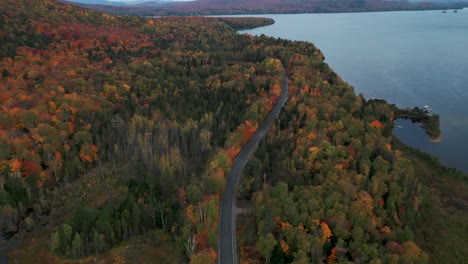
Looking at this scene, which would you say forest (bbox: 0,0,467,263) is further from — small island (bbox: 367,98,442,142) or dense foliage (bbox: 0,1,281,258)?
small island (bbox: 367,98,442,142)

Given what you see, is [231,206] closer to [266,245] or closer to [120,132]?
[266,245]

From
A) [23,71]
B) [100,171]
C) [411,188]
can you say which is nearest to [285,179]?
[411,188]

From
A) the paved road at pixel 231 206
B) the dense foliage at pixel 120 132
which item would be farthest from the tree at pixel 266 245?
the dense foliage at pixel 120 132

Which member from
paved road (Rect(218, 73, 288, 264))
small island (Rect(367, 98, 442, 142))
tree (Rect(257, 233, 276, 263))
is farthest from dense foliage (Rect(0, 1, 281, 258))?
small island (Rect(367, 98, 442, 142))

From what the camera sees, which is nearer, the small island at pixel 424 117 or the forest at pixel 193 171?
the forest at pixel 193 171

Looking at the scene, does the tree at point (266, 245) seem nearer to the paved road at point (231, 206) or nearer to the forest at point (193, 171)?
the forest at point (193, 171)

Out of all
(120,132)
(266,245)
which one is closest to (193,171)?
(120,132)
